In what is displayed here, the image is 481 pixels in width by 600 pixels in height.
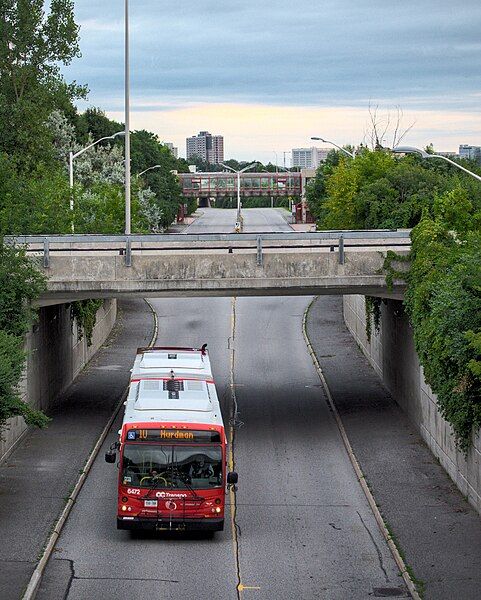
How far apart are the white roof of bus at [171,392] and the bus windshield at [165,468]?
27.4 inches

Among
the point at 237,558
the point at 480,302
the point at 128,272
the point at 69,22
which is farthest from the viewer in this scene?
the point at 69,22

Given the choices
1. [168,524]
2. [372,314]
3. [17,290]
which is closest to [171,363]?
[17,290]

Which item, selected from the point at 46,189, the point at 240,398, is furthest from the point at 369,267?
the point at 46,189

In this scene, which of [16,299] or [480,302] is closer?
[480,302]

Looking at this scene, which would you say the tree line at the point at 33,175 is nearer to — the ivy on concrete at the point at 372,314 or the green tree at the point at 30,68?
the green tree at the point at 30,68

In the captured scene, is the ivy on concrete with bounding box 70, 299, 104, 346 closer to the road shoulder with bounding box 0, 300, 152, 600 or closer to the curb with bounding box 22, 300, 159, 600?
the road shoulder with bounding box 0, 300, 152, 600

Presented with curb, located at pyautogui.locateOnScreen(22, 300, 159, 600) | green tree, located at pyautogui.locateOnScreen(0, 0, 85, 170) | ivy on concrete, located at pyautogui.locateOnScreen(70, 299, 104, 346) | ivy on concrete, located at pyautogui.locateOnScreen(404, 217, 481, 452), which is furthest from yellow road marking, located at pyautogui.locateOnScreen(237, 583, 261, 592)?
green tree, located at pyautogui.locateOnScreen(0, 0, 85, 170)

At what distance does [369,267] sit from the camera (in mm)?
37688

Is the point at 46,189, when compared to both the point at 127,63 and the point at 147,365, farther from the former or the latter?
the point at 147,365

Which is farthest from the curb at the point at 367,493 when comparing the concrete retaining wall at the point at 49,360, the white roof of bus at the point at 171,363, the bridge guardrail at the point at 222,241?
the concrete retaining wall at the point at 49,360

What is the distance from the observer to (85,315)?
5138 centimetres

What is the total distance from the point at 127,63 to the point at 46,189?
8217mm

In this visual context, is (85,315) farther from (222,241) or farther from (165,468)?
(165,468)

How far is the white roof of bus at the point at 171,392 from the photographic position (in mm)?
27281
